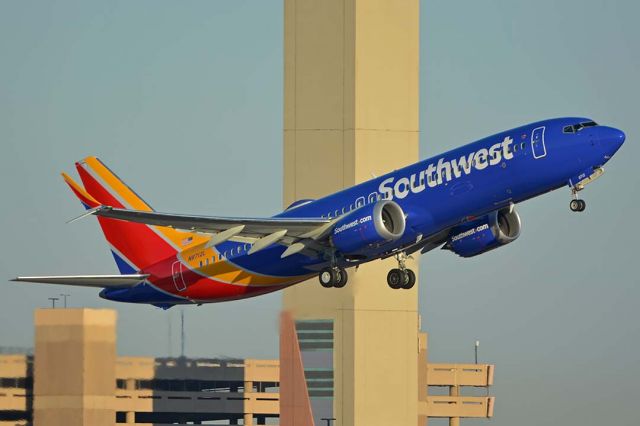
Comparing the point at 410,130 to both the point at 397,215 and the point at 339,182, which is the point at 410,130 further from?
the point at 397,215

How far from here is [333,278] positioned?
62.5 meters

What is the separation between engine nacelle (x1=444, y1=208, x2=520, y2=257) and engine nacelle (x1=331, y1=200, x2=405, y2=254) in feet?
17.0

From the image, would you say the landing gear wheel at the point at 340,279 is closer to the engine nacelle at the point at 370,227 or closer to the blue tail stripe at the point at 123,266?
the engine nacelle at the point at 370,227

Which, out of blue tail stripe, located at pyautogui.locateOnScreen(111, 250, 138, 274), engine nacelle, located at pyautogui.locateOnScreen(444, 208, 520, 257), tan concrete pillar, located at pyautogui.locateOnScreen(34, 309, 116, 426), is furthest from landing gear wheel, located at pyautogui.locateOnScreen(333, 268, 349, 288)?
tan concrete pillar, located at pyautogui.locateOnScreen(34, 309, 116, 426)

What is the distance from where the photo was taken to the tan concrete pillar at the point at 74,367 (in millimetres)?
72500

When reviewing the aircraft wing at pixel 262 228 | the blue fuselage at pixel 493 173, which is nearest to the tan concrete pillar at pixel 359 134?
the aircraft wing at pixel 262 228

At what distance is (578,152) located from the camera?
5822 centimetres

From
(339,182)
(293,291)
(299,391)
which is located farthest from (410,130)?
(293,291)

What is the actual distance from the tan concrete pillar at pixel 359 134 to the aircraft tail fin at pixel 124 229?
31.3m

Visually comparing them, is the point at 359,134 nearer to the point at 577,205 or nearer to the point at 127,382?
the point at 127,382

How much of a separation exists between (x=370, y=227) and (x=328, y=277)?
11.5 ft

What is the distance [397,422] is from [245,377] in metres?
9.89

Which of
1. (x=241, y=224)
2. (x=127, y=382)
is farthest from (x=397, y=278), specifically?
(x=127, y=382)

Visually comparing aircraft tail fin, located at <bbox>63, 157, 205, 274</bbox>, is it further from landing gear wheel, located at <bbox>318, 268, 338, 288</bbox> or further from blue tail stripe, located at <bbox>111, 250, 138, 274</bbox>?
landing gear wheel, located at <bbox>318, 268, 338, 288</bbox>
